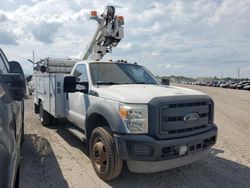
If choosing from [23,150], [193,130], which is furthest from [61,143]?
[193,130]

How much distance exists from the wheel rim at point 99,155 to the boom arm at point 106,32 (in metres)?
6.79

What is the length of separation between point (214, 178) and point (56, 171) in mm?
2742

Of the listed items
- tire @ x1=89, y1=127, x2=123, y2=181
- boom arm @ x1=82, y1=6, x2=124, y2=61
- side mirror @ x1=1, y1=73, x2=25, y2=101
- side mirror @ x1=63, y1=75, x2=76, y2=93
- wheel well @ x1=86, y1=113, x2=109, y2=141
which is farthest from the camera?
boom arm @ x1=82, y1=6, x2=124, y2=61

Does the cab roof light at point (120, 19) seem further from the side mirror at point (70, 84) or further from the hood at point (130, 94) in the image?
the hood at point (130, 94)

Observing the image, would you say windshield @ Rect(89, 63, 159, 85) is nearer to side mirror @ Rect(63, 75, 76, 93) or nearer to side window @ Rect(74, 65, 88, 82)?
side window @ Rect(74, 65, 88, 82)

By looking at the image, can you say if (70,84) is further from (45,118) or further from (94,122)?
(45,118)

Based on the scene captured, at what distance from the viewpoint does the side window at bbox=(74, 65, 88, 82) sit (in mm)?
5879

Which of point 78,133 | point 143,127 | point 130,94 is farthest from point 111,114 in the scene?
point 78,133

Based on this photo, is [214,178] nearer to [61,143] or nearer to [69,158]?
[69,158]

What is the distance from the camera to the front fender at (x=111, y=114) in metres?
4.19

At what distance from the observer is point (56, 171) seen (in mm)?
5016

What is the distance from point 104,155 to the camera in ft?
14.9

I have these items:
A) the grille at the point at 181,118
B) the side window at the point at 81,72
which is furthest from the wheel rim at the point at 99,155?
the side window at the point at 81,72

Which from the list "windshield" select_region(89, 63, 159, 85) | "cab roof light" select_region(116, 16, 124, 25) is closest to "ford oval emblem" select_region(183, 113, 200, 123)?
"windshield" select_region(89, 63, 159, 85)
